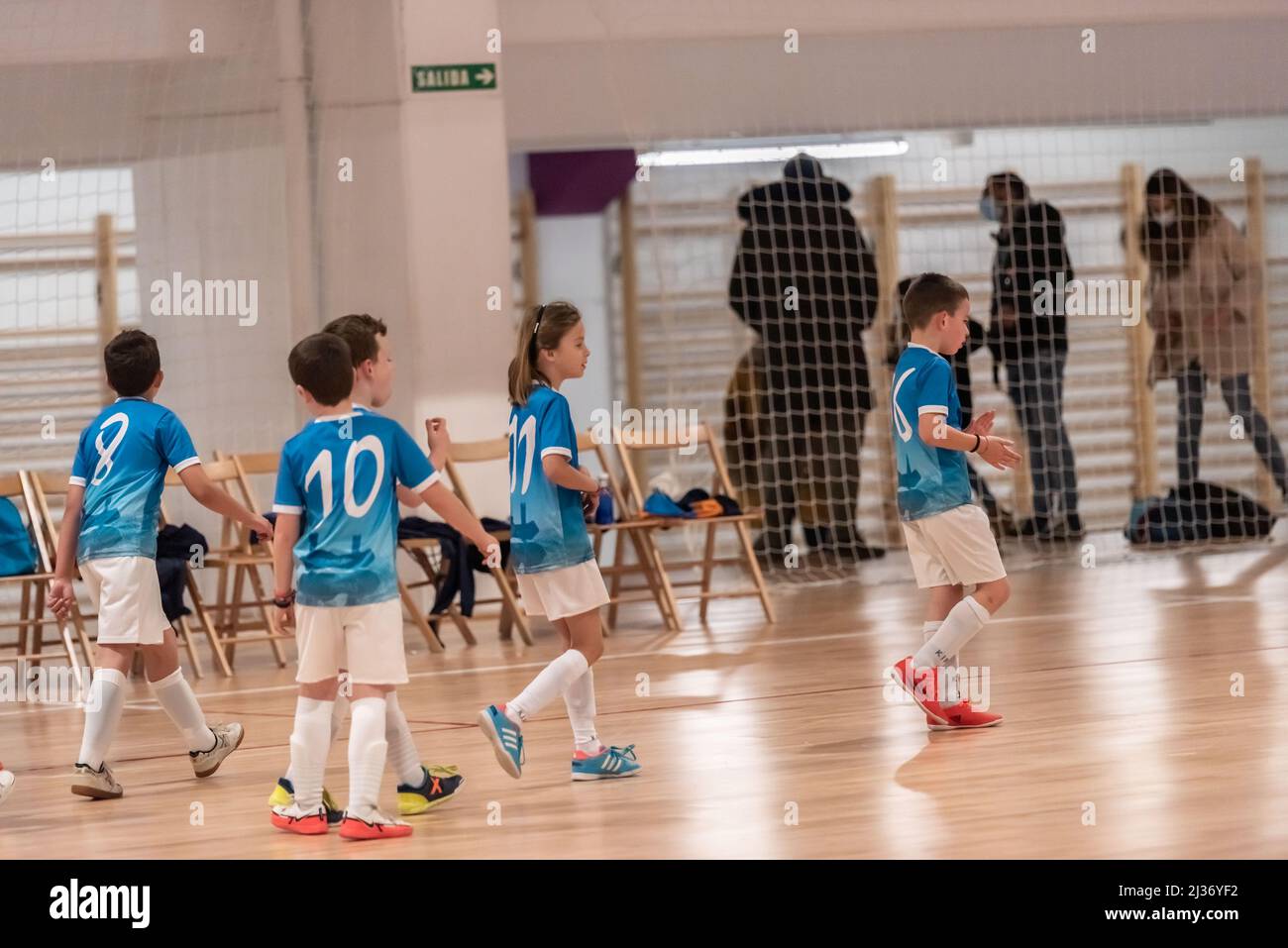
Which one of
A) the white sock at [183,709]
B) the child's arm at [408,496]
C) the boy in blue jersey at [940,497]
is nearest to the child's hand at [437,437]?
the child's arm at [408,496]

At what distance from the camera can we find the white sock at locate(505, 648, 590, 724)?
3.84m

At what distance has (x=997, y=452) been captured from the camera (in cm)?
Answer: 417

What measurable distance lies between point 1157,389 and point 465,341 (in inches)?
221

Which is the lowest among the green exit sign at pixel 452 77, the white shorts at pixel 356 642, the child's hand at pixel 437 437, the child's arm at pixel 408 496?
the white shorts at pixel 356 642

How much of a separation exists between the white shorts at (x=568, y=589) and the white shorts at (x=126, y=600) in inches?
37.0

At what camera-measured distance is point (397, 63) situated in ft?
25.8

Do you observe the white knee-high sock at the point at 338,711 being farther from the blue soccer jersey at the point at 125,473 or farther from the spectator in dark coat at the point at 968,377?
the spectator in dark coat at the point at 968,377

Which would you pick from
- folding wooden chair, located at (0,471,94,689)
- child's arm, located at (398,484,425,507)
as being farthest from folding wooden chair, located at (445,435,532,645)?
child's arm, located at (398,484,425,507)

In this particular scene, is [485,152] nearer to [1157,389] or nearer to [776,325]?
[776,325]

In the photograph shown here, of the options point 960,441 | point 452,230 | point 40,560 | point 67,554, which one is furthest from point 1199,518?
point 67,554

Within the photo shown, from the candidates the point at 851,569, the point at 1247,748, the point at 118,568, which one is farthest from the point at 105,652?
the point at 851,569

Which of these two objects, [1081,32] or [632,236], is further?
[632,236]

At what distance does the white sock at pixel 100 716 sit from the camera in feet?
13.1

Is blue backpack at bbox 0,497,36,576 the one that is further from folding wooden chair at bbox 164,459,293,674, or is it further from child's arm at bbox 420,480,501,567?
child's arm at bbox 420,480,501,567
